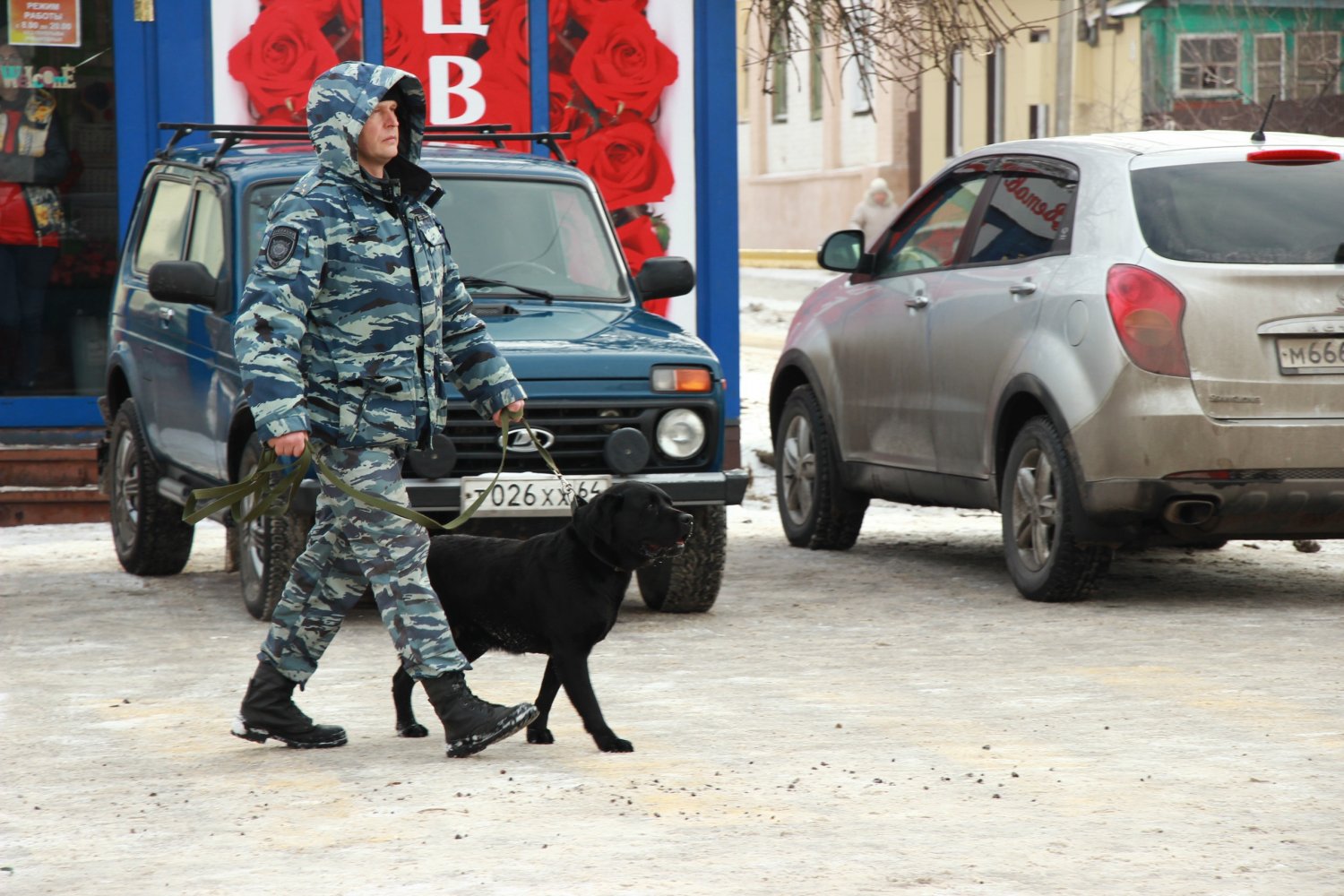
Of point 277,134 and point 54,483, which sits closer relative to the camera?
point 277,134

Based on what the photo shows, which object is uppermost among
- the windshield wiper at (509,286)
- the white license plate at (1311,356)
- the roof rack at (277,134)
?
the roof rack at (277,134)

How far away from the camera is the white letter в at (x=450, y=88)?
13.1 m

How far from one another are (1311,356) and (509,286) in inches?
123

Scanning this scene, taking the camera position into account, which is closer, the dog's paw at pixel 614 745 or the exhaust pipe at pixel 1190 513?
the dog's paw at pixel 614 745

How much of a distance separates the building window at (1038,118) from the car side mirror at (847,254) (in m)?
31.7

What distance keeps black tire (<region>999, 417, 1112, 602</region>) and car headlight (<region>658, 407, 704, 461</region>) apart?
1369 mm

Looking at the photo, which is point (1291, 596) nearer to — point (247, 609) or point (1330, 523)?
point (1330, 523)

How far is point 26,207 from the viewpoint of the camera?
42.0ft

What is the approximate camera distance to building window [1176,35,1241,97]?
3953 centimetres

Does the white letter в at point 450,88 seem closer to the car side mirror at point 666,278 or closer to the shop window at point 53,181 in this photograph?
the shop window at point 53,181

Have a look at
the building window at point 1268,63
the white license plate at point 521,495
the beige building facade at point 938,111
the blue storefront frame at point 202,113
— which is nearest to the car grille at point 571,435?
the white license plate at point 521,495

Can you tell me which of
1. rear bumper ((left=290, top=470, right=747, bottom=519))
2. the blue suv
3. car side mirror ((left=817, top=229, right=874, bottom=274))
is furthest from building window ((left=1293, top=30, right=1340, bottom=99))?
rear bumper ((left=290, top=470, right=747, bottom=519))

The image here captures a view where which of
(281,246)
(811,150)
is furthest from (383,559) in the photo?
(811,150)

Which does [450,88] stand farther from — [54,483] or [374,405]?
[374,405]
